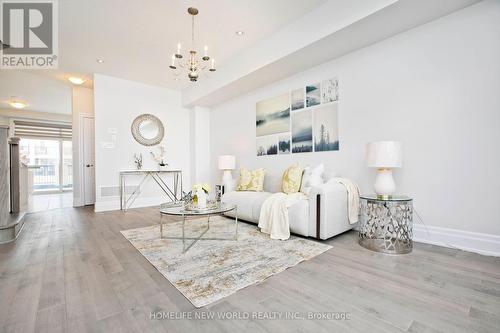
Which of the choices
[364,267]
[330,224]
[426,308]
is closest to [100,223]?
[330,224]

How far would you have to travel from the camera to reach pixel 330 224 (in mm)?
2734

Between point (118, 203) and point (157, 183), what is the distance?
97 centimetres

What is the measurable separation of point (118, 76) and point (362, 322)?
5954mm

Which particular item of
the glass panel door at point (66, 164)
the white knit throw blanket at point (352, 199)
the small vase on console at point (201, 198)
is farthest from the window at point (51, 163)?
the white knit throw blanket at point (352, 199)

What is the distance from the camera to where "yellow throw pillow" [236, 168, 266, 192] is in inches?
162

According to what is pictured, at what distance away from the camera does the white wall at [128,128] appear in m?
4.91

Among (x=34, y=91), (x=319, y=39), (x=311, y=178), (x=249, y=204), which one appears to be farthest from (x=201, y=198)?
(x=34, y=91)

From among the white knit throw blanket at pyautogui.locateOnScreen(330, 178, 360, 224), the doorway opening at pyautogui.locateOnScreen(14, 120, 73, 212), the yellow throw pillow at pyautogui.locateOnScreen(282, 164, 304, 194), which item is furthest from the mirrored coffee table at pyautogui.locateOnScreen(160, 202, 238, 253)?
the doorway opening at pyautogui.locateOnScreen(14, 120, 73, 212)

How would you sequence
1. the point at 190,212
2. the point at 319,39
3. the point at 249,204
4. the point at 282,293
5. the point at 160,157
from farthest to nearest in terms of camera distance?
the point at 160,157, the point at 249,204, the point at 319,39, the point at 190,212, the point at 282,293

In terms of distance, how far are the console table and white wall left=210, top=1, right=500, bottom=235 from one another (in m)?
4.05

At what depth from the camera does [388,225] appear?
255 centimetres

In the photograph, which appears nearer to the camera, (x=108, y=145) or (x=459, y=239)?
(x=459, y=239)

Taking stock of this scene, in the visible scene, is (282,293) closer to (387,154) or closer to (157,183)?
(387,154)

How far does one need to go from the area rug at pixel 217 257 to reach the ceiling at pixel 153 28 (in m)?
2.95
